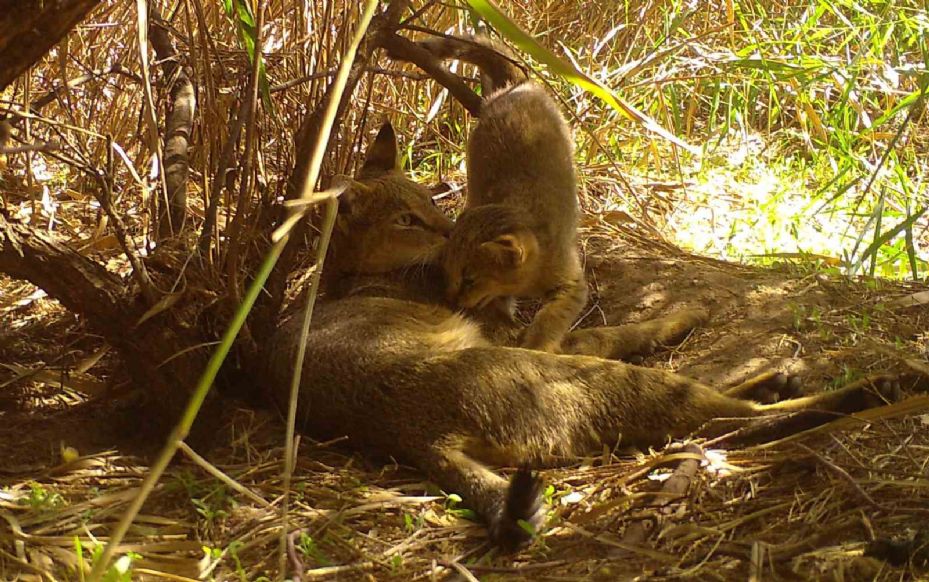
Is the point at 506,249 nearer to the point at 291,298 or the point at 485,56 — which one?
the point at 291,298

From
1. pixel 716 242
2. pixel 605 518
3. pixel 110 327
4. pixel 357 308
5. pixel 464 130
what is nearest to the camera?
pixel 605 518

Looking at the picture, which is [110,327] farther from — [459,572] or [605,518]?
[605,518]

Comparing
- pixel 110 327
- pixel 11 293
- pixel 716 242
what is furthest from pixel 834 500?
pixel 11 293

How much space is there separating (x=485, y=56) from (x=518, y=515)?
3.03 meters

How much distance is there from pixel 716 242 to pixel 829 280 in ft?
3.78

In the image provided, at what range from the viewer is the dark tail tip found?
8.43ft

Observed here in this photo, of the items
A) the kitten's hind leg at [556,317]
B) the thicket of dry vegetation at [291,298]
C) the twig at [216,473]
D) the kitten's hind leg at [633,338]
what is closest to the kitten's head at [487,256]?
the kitten's hind leg at [556,317]

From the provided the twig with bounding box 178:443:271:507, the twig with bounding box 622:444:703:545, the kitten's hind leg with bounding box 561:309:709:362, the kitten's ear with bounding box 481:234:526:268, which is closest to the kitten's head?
the kitten's ear with bounding box 481:234:526:268

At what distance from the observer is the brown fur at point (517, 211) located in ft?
13.6

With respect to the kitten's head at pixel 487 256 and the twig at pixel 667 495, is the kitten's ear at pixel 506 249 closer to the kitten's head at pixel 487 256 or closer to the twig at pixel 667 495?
the kitten's head at pixel 487 256

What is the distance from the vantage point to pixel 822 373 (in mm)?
3543

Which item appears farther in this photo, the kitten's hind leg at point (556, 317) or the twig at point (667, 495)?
the kitten's hind leg at point (556, 317)

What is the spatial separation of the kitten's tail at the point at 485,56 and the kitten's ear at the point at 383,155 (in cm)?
47

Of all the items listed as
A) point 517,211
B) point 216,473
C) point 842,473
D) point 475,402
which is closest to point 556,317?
point 517,211
